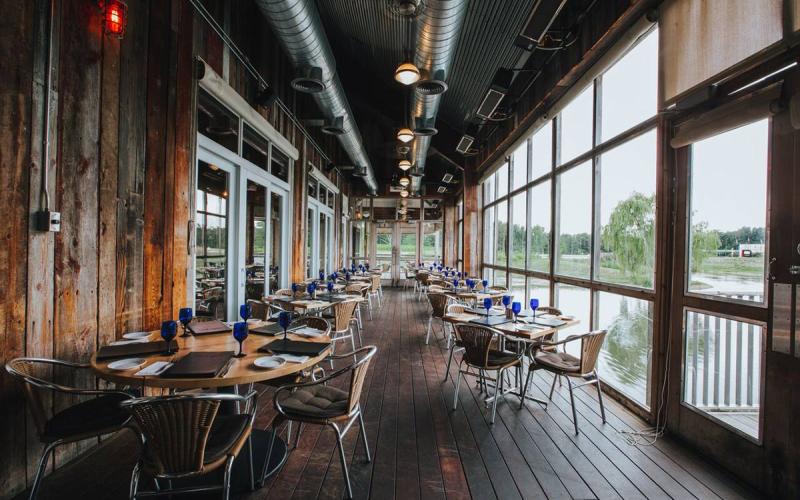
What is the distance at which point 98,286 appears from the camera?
2.66 meters

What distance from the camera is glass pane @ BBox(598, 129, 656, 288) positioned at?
11.4ft

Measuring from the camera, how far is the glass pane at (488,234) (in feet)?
31.3

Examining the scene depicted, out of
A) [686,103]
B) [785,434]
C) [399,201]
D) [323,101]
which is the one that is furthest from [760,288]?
[399,201]

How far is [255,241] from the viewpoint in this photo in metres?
5.41

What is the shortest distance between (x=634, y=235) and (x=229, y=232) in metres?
4.51

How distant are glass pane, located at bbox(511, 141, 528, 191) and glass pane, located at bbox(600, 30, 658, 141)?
252 cm

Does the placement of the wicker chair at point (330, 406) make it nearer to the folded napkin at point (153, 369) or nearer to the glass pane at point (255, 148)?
the folded napkin at point (153, 369)

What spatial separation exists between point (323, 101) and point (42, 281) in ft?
13.3

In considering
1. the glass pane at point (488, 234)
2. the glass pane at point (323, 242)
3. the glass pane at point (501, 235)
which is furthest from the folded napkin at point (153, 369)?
the glass pane at point (488, 234)

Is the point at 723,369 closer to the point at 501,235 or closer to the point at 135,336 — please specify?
the point at 135,336

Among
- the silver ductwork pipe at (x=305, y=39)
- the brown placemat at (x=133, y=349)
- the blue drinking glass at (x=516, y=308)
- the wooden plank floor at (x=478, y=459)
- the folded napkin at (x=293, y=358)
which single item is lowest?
the wooden plank floor at (x=478, y=459)

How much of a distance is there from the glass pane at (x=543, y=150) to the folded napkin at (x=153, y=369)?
17.4 ft

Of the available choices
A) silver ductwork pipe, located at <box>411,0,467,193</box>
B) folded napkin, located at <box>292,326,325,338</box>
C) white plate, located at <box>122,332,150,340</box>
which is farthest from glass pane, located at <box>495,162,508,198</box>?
white plate, located at <box>122,332,150,340</box>

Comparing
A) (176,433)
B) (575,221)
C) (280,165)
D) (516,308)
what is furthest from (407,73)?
(176,433)
